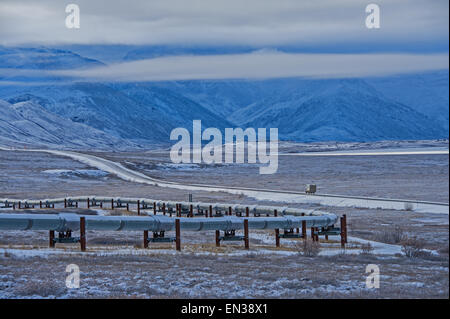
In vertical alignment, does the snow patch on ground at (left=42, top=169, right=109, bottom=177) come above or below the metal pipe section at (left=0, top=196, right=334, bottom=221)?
above

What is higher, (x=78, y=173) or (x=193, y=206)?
(x=78, y=173)

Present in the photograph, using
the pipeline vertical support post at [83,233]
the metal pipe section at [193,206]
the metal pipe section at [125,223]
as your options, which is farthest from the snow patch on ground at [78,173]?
the pipeline vertical support post at [83,233]

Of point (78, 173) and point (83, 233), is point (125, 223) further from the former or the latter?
point (78, 173)

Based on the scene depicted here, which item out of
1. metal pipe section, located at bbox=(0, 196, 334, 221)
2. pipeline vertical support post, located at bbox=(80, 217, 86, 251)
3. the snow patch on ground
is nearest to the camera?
pipeline vertical support post, located at bbox=(80, 217, 86, 251)

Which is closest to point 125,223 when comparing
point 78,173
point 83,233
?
point 83,233

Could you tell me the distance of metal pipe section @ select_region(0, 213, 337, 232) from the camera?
27828 mm

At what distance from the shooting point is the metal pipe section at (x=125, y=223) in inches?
1096

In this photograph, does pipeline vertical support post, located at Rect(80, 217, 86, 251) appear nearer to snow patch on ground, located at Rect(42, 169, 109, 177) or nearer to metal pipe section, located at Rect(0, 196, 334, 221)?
metal pipe section, located at Rect(0, 196, 334, 221)

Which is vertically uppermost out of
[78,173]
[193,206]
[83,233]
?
[78,173]

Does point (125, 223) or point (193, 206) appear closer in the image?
point (125, 223)

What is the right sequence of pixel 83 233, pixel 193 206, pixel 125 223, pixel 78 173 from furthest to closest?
pixel 78 173, pixel 193 206, pixel 125 223, pixel 83 233

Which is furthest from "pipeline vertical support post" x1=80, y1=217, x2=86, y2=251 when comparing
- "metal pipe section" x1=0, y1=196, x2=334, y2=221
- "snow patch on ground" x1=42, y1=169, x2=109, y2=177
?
"snow patch on ground" x1=42, y1=169, x2=109, y2=177

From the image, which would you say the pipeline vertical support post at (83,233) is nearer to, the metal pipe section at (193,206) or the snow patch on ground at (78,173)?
the metal pipe section at (193,206)

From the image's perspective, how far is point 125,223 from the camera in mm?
30125
